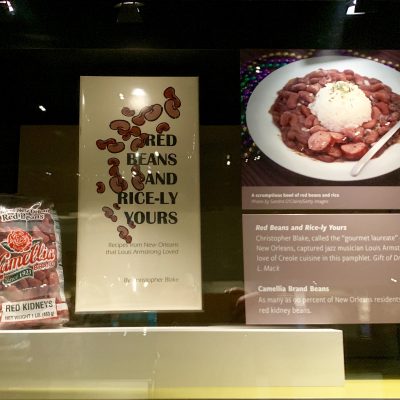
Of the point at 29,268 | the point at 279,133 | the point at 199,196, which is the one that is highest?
the point at 279,133

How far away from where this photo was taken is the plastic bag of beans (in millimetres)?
1309

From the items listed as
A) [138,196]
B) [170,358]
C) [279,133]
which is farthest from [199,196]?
[170,358]

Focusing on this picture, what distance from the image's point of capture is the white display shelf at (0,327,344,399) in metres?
1.25

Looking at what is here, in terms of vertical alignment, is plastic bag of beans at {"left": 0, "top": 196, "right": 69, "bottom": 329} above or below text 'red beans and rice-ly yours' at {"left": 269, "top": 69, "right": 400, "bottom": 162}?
below

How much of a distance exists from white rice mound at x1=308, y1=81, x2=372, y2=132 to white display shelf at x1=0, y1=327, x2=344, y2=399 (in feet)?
1.67

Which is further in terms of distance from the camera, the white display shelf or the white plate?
the white plate

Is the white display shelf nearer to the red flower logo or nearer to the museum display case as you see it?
the museum display case

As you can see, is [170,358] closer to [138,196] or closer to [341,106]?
[138,196]

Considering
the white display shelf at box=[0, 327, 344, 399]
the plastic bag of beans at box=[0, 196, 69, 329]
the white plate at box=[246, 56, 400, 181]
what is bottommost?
the white display shelf at box=[0, 327, 344, 399]

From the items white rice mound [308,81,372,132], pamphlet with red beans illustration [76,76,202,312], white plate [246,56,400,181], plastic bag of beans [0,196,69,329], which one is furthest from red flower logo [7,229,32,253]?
white rice mound [308,81,372,132]

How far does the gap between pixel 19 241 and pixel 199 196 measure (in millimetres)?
441

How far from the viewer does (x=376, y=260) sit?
1.38 m

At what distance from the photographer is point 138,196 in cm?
142

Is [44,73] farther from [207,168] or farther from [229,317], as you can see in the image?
[229,317]
